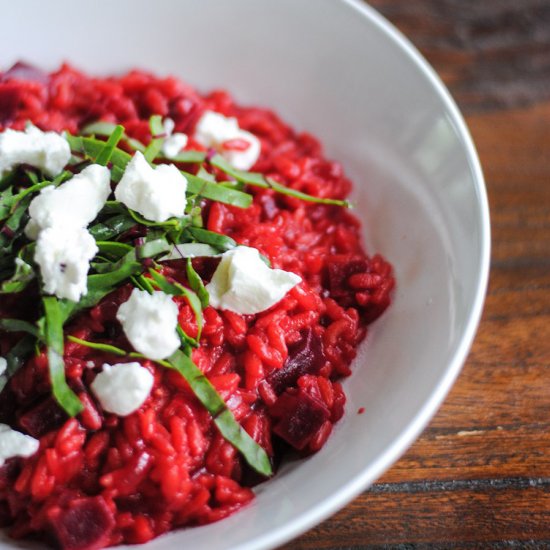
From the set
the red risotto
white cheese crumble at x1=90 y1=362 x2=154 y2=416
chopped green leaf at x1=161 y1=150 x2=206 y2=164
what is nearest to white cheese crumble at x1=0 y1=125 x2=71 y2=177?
the red risotto

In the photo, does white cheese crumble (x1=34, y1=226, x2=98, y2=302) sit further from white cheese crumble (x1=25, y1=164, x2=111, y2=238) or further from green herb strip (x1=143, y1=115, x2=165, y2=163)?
green herb strip (x1=143, y1=115, x2=165, y2=163)

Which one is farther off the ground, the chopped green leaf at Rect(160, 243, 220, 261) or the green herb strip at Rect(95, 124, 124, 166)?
the green herb strip at Rect(95, 124, 124, 166)

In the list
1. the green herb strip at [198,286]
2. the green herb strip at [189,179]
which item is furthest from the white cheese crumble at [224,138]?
the green herb strip at [198,286]

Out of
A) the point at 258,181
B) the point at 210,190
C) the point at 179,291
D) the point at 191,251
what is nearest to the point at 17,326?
the point at 179,291

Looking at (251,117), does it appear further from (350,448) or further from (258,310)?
(350,448)

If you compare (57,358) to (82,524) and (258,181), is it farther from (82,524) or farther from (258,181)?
(258,181)

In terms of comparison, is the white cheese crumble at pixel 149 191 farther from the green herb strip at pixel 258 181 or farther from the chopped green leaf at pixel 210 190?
the green herb strip at pixel 258 181
